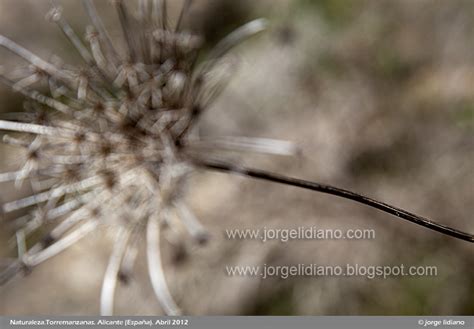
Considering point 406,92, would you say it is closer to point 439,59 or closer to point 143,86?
point 439,59

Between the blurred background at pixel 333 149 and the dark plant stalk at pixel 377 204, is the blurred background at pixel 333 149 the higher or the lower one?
the higher one

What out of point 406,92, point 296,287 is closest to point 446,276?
point 296,287

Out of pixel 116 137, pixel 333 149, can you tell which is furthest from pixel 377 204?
pixel 333 149

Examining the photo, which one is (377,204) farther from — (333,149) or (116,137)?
(333,149)

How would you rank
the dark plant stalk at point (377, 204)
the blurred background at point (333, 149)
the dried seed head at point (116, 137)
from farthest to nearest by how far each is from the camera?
the blurred background at point (333, 149) < the dried seed head at point (116, 137) < the dark plant stalk at point (377, 204)

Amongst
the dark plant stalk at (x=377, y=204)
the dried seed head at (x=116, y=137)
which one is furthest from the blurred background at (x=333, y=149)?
the dark plant stalk at (x=377, y=204)

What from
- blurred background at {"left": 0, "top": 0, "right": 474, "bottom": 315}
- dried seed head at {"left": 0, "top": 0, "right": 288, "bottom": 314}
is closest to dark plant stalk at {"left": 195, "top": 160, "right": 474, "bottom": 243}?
dried seed head at {"left": 0, "top": 0, "right": 288, "bottom": 314}

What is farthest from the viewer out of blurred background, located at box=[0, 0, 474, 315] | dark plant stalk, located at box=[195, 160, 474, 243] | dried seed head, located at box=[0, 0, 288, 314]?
blurred background, located at box=[0, 0, 474, 315]

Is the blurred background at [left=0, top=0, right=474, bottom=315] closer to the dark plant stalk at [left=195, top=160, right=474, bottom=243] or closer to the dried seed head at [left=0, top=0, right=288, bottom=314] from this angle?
the dried seed head at [left=0, top=0, right=288, bottom=314]

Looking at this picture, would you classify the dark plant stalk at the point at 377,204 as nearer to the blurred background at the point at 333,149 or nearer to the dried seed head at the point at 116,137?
the dried seed head at the point at 116,137
